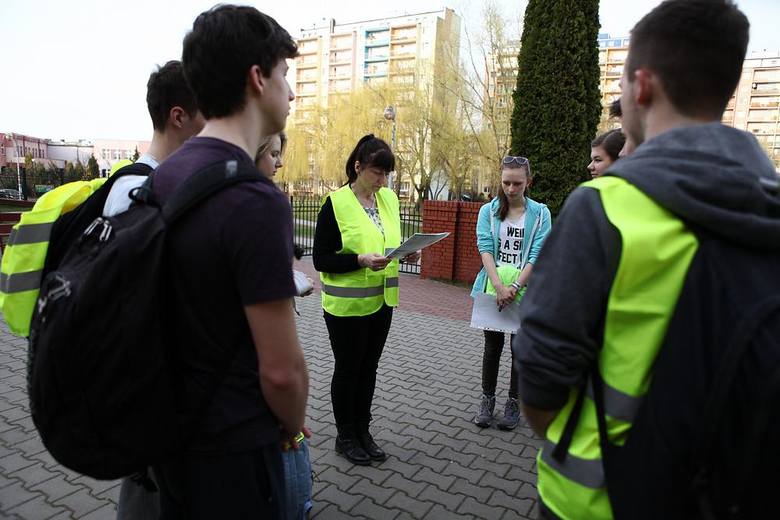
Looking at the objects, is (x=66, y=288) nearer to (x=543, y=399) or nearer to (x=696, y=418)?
(x=543, y=399)

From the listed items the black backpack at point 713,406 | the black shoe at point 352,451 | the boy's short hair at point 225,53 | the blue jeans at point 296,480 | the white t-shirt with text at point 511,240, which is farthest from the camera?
the white t-shirt with text at point 511,240

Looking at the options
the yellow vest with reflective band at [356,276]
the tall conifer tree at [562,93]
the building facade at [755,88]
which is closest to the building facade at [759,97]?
the building facade at [755,88]

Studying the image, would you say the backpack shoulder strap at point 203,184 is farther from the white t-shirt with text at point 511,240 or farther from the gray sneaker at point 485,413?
the gray sneaker at point 485,413

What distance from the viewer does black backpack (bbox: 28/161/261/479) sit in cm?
116

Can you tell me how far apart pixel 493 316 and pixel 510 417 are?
959 mm

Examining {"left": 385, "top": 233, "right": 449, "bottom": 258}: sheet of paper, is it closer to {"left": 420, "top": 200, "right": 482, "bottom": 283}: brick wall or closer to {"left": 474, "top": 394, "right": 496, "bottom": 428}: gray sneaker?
{"left": 474, "top": 394, "right": 496, "bottom": 428}: gray sneaker

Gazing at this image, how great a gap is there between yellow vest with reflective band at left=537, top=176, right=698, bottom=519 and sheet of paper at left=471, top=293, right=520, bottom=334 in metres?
2.45

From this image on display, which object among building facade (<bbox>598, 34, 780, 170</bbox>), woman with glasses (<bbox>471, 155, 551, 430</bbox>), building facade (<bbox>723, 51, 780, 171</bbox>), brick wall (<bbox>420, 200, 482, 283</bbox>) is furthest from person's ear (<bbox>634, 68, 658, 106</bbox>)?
building facade (<bbox>723, 51, 780, 171</bbox>)

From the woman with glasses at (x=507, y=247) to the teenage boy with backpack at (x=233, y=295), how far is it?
267 cm

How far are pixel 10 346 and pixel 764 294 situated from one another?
7.12 meters

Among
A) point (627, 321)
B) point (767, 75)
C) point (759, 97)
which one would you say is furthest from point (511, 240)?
point (767, 75)

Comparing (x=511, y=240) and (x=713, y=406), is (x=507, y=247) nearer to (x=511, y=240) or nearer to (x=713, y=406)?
(x=511, y=240)

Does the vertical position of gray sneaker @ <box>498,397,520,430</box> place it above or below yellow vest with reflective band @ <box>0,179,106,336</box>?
below

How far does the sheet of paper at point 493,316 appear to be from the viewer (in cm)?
372
